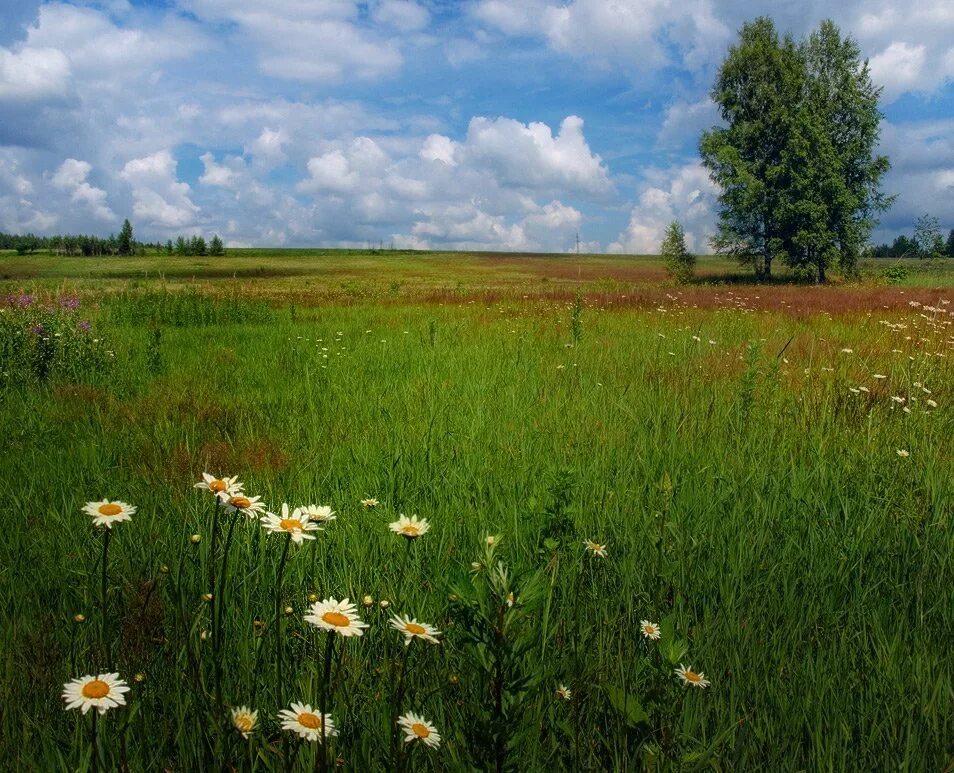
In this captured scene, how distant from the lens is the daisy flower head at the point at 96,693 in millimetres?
1002

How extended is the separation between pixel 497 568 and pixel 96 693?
700 millimetres

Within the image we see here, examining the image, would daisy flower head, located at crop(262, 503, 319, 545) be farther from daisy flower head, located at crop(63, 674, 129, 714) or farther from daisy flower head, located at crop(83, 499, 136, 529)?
daisy flower head, located at crop(63, 674, 129, 714)

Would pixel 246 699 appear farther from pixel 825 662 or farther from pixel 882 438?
pixel 882 438

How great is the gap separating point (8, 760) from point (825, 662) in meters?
2.29

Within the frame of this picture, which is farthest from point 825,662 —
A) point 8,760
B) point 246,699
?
point 8,760

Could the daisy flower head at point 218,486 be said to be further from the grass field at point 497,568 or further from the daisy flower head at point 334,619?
the daisy flower head at point 334,619

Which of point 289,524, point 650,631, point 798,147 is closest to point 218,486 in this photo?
point 289,524

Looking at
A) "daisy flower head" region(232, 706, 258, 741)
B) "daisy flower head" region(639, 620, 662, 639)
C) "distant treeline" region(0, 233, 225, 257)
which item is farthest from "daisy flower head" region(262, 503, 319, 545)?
"distant treeline" region(0, 233, 225, 257)

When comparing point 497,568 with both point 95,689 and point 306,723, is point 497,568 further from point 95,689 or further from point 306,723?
point 95,689

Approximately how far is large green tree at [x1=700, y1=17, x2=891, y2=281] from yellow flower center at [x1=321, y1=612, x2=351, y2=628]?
39.5 m

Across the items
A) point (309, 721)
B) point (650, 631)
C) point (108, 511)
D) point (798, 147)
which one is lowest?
point (650, 631)

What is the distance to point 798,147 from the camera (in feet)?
113

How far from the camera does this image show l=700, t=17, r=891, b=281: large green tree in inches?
1385

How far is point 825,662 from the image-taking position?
6.68 ft
